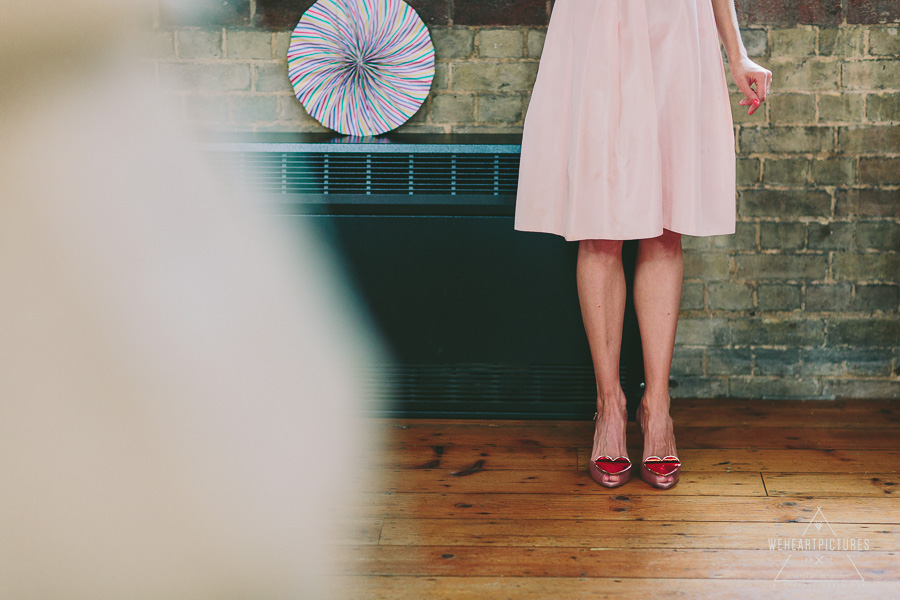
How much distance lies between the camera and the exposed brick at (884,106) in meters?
2.09

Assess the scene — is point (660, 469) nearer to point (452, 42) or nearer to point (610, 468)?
point (610, 468)

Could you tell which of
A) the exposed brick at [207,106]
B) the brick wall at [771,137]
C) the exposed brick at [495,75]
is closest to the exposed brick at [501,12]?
the brick wall at [771,137]

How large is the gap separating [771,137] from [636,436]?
36.0 inches

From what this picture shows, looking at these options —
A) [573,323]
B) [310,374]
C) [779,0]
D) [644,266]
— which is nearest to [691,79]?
[644,266]

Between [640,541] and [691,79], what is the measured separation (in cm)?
87

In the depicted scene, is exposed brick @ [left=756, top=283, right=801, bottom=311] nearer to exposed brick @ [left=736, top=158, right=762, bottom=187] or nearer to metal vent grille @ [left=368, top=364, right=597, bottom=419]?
exposed brick @ [left=736, top=158, right=762, bottom=187]

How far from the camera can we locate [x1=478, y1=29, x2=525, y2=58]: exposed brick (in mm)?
2156

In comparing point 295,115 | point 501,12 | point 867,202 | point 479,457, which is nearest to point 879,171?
point 867,202

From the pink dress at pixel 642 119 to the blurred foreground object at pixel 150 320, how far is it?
72 centimetres

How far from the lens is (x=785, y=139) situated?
83.9 inches

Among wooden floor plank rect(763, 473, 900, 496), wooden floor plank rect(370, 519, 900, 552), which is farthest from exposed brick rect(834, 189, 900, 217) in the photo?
wooden floor plank rect(370, 519, 900, 552)

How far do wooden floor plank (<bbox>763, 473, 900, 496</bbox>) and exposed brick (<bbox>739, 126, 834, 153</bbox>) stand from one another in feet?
3.00

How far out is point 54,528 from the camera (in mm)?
1351

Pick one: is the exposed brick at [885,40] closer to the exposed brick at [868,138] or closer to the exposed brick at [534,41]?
the exposed brick at [868,138]
